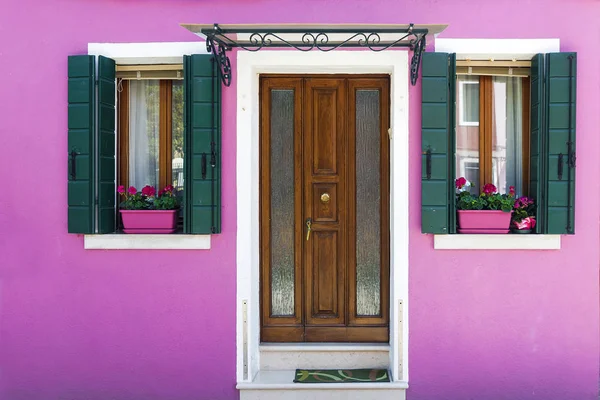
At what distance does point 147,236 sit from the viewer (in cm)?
494

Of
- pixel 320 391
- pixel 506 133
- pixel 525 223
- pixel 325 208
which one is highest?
pixel 506 133

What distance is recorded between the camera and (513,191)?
Result: 494 cm

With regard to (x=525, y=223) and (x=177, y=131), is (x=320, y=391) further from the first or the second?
(x=177, y=131)

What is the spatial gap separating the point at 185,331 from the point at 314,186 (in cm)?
165

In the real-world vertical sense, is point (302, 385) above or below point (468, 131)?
below

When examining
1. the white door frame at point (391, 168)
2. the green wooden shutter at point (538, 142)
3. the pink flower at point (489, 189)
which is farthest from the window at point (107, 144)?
the green wooden shutter at point (538, 142)

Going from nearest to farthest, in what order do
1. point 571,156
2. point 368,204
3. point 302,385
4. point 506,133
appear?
point 571,156
point 302,385
point 506,133
point 368,204

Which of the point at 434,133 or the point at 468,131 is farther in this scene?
the point at 468,131

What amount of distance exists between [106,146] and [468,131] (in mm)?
3054

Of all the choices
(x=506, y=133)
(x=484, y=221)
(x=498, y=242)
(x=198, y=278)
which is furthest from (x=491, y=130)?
(x=198, y=278)

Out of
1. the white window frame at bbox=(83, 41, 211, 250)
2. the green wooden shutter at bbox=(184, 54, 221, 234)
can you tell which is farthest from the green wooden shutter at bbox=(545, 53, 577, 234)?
the white window frame at bbox=(83, 41, 211, 250)

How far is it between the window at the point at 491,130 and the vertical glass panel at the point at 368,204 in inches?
28.1

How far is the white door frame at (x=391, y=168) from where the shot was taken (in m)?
4.91

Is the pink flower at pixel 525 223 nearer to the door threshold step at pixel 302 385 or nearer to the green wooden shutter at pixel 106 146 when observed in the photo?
the door threshold step at pixel 302 385
